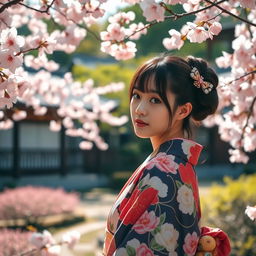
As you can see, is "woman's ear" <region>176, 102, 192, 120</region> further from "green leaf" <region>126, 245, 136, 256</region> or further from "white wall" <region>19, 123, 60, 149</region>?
"white wall" <region>19, 123, 60, 149</region>

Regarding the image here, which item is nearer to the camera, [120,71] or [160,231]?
[160,231]

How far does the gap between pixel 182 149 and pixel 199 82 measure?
1.04 ft

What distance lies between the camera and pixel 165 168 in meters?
2.13

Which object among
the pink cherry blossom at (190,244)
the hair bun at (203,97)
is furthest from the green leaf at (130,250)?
the hair bun at (203,97)

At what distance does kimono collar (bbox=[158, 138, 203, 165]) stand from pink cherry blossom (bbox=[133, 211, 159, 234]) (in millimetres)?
303

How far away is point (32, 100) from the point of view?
626 centimetres

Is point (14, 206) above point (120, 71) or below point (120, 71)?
below

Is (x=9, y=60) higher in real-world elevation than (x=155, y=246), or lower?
higher

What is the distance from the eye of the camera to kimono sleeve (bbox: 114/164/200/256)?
2.05 meters

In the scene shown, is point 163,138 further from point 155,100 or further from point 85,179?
point 85,179

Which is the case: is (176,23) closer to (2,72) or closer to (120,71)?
(120,71)

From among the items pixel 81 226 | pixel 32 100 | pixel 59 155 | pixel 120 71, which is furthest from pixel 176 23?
pixel 32 100

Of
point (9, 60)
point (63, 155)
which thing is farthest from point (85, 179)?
point (9, 60)

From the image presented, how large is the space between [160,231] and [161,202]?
11 cm
